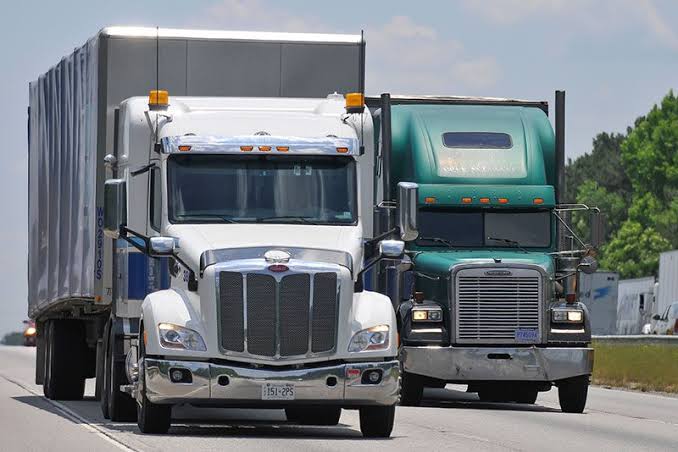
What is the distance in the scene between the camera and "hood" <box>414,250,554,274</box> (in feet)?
89.2

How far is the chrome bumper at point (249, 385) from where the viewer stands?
19281 mm

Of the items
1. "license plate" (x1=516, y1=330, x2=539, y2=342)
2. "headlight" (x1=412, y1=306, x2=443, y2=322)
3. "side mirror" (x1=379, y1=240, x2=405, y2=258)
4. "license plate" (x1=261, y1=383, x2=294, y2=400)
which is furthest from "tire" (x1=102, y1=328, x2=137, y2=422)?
"license plate" (x1=516, y1=330, x2=539, y2=342)

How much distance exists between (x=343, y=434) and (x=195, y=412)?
420cm

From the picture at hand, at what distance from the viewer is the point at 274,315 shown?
1952 centimetres

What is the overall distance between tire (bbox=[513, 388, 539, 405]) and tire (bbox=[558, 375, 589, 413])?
2197 mm

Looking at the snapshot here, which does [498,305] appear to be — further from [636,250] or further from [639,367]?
[636,250]

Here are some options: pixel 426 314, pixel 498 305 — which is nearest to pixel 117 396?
pixel 426 314

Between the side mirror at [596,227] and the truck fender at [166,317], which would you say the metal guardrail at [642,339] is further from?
the truck fender at [166,317]

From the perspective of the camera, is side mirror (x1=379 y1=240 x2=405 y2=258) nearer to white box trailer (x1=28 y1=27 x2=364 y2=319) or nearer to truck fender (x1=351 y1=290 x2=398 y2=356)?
truck fender (x1=351 y1=290 x2=398 y2=356)

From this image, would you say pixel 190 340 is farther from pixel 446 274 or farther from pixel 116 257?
pixel 446 274

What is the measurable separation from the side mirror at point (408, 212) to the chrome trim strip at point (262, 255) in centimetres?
65

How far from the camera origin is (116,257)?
22.5m

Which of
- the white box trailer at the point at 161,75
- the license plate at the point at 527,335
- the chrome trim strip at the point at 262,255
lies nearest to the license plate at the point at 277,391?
the chrome trim strip at the point at 262,255

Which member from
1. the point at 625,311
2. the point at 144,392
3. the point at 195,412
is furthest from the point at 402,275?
the point at 625,311
